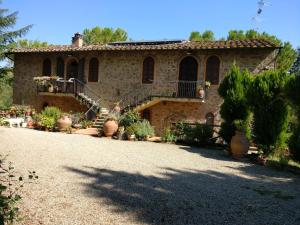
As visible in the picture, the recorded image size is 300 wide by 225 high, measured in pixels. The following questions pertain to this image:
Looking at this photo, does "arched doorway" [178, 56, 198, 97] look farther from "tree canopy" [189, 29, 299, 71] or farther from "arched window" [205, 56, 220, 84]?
"tree canopy" [189, 29, 299, 71]

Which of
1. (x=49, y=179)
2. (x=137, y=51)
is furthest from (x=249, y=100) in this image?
(x=137, y=51)

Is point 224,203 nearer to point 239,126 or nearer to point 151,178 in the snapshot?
point 151,178

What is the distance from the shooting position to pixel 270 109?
9.73 meters

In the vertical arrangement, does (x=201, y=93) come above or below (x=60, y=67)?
below

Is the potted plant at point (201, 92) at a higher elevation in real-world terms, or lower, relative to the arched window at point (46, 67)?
lower

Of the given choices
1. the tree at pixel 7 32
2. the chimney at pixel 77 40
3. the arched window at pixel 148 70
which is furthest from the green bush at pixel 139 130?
the chimney at pixel 77 40

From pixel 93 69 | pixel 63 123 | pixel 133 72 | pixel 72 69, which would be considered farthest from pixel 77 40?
pixel 63 123

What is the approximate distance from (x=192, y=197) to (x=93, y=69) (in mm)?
15004

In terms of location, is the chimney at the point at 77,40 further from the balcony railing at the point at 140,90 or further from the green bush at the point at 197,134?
the green bush at the point at 197,134

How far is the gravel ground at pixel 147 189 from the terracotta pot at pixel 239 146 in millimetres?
643

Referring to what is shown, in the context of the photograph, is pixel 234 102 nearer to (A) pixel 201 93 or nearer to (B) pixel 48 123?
(A) pixel 201 93

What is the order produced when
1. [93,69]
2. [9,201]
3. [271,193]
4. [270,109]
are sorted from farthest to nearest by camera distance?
[93,69]
[270,109]
[271,193]
[9,201]

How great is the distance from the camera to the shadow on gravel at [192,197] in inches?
172

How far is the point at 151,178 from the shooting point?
6.32 m
